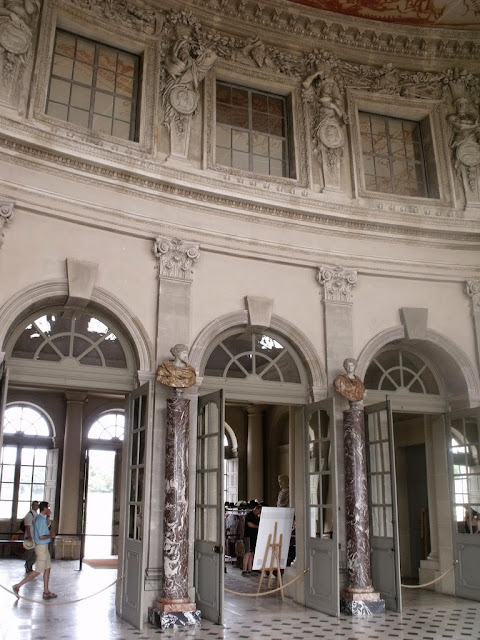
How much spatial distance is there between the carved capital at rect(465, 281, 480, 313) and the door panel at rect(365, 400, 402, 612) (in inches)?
111

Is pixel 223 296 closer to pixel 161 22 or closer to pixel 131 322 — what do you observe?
pixel 131 322

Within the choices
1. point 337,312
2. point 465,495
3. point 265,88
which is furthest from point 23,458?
point 465,495

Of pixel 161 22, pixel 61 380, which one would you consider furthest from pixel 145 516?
pixel 161 22

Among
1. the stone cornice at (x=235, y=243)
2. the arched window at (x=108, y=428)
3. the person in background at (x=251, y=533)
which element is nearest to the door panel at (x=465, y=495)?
the stone cornice at (x=235, y=243)

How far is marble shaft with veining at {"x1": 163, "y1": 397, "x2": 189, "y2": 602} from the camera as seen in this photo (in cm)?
830

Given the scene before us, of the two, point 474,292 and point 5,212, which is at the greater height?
point 5,212

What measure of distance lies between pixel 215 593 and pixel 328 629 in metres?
1.41

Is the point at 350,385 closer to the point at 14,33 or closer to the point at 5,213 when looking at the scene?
the point at 5,213

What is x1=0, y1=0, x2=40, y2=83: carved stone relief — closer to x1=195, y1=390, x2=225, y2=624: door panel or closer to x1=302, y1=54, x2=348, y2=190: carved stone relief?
x1=302, y1=54, x2=348, y2=190: carved stone relief

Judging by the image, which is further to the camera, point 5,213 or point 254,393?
point 254,393

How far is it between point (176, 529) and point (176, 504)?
301mm

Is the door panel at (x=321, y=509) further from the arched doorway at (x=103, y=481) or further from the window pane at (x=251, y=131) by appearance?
the arched doorway at (x=103, y=481)

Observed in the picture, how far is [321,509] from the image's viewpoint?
9.45 metres

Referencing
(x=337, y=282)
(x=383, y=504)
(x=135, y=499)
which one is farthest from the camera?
(x=337, y=282)
